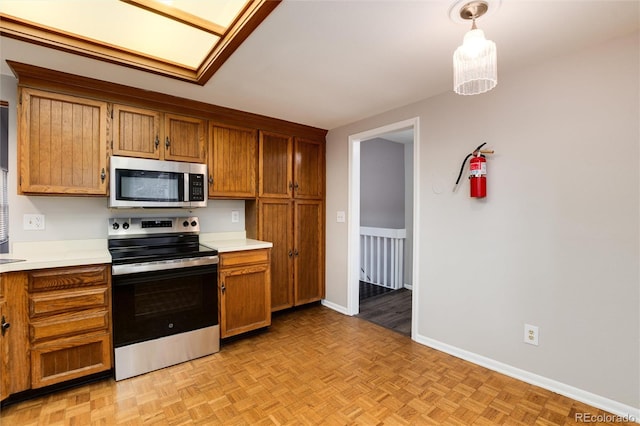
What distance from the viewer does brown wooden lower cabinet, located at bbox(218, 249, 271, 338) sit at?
261 cm

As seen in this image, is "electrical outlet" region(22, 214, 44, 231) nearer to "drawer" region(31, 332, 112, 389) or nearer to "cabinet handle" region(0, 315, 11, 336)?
"cabinet handle" region(0, 315, 11, 336)

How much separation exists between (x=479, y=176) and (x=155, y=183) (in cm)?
260

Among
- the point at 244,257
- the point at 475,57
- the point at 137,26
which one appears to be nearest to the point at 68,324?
the point at 244,257

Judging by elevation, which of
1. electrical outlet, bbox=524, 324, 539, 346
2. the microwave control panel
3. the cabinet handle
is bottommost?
electrical outlet, bbox=524, 324, 539, 346

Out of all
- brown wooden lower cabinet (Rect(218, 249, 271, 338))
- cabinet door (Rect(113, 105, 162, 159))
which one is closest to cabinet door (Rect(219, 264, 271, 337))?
brown wooden lower cabinet (Rect(218, 249, 271, 338))

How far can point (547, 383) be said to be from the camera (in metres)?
1.98

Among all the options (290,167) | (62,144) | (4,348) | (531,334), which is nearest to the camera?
(4,348)

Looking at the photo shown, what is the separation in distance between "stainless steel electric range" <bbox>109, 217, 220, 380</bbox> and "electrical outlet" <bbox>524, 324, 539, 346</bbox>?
2361 millimetres

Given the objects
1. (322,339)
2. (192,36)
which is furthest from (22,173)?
(322,339)

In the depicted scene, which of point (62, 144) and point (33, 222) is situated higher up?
point (62, 144)

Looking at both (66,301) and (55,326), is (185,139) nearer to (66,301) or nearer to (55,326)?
(66,301)

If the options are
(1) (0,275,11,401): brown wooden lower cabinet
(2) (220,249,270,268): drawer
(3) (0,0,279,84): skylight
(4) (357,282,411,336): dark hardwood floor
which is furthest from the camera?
(4) (357,282,411,336): dark hardwood floor

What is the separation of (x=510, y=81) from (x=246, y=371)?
288 cm

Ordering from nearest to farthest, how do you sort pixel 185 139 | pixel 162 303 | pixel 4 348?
pixel 4 348 → pixel 162 303 → pixel 185 139
